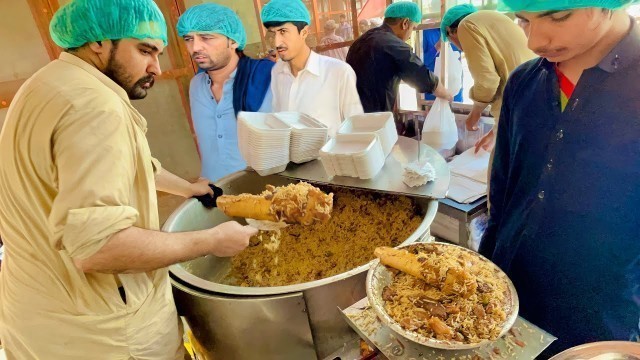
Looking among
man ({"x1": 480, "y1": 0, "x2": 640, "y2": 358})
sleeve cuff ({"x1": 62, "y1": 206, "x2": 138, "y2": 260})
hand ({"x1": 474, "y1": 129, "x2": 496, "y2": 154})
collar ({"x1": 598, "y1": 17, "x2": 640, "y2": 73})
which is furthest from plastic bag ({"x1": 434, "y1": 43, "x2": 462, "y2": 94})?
sleeve cuff ({"x1": 62, "y1": 206, "x2": 138, "y2": 260})

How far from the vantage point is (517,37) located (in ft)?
8.11

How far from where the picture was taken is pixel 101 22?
3.76 ft

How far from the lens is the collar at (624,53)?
0.97 metres

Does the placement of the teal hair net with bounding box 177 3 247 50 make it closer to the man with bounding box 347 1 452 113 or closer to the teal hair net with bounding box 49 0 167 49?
the teal hair net with bounding box 49 0 167 49

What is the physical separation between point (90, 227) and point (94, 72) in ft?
1.62

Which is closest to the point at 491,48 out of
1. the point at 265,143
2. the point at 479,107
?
the point at 479,107

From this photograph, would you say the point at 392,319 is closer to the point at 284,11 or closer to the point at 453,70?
the point at 284,11

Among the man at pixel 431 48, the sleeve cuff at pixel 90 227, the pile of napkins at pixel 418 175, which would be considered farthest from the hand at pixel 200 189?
the man at pixel 431 48

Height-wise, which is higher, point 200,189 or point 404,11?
point 404,11

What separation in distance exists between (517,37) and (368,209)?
1683 millimetres

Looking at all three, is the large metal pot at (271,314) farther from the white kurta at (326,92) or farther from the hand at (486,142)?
the hand at (486,142)

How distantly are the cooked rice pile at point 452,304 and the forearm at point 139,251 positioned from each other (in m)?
0.62

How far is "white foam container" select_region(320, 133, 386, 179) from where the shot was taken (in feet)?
5.03

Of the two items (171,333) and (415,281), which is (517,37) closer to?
(415,281)
